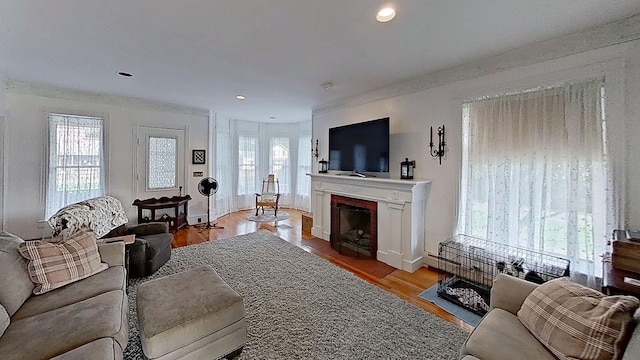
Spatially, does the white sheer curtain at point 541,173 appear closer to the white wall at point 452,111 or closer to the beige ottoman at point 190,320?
the white wall at point 452,111

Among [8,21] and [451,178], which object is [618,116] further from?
[8,21]

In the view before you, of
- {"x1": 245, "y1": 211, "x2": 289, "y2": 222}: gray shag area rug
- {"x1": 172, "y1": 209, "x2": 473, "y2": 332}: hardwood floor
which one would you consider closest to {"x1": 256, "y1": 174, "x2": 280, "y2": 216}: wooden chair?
{"x1": 245, "y1": 211, "x2": 289, "y2": 222}: gray shag area rug

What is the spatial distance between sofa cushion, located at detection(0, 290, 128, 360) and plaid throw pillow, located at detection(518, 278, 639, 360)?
7.23ft

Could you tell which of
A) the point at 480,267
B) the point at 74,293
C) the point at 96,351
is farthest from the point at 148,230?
the point at 480,267

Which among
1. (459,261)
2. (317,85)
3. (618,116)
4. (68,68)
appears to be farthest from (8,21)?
(618,116)

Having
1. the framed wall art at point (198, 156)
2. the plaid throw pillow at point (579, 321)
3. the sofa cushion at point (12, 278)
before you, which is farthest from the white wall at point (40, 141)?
the plaid throw pillow at point (579, 321)

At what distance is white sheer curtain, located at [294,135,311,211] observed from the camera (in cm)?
729

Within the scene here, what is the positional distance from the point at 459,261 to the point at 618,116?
192 centimetres

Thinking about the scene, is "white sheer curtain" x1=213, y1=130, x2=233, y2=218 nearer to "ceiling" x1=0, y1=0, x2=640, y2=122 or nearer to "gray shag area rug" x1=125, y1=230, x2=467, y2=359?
"ceiling" x1=0, y1=0, x2=640, y2=122

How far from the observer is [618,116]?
7.07 feet

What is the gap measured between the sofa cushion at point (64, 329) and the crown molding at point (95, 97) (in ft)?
14.0

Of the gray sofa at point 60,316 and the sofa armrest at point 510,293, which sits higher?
the sofa armrest at point 510,293

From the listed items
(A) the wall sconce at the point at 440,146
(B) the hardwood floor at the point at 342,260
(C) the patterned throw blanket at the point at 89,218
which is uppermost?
(A) the wall sconce at the point at 440,146

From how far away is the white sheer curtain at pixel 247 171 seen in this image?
730 centimetres
